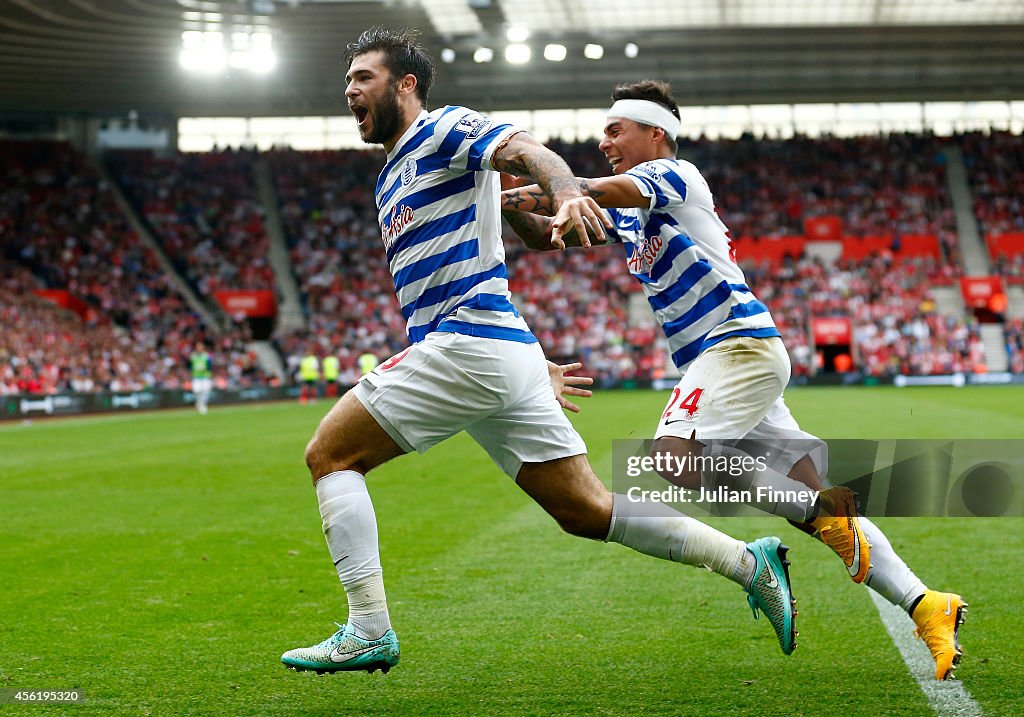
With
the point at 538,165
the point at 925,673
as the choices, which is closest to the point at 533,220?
the point at 538,165

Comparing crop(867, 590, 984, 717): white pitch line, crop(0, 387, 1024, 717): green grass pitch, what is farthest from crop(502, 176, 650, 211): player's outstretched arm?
crop(867, 590, 984, 717): white pitch line

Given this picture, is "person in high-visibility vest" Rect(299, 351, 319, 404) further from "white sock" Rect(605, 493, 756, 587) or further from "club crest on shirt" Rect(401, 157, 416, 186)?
"white sock" Rect(605, 493, 756, 587)

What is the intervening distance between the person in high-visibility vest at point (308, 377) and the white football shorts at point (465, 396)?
92.4 feet

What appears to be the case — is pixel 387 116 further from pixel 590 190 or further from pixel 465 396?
pixel 465 396

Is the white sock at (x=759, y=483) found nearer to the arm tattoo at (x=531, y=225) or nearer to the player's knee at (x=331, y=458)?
the arm tattoo at (x=531, y=225)

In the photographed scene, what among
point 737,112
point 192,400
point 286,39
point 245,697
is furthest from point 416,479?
point 737,112

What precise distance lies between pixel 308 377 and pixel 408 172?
28.7m

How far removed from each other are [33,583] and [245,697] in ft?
9.41

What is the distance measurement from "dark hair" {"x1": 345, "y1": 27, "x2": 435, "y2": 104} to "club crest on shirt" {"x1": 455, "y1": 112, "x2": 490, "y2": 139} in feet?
1.46

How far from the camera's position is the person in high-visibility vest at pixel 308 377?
32.0 metres

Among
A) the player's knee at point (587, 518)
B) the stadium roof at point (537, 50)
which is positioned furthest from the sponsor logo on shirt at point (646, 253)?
the stadium roof at point (537, 50)

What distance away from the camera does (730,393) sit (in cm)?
480

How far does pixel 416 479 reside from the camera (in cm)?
1162

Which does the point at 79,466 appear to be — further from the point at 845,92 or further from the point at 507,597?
the point at 845,92
